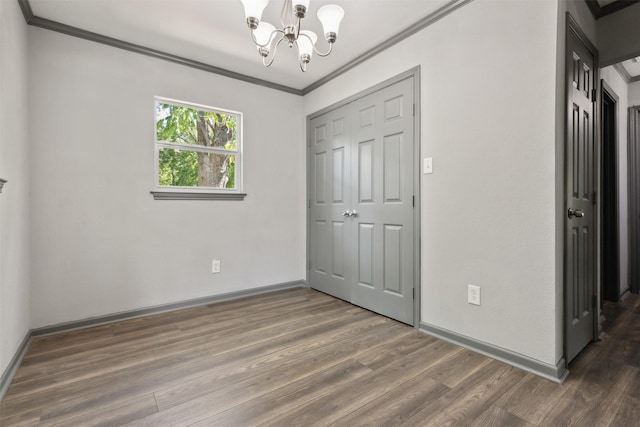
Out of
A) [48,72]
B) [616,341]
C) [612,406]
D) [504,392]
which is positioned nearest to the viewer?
[612,406]

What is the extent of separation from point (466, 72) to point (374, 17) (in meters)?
0.79

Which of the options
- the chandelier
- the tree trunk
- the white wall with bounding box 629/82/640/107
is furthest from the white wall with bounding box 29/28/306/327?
the white wall with bounding box 629/82/640/107

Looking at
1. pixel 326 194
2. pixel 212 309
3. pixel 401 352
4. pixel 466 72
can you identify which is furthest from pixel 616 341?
pixel 212 309

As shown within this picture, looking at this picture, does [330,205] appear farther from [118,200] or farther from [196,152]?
[118,200]

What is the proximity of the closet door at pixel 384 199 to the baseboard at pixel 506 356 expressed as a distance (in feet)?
0.93

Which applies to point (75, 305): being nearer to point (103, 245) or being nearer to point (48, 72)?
point (103, 245)

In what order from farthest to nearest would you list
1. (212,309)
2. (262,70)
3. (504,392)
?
1. (262,70)
2. (212,309)
3. (504,392)

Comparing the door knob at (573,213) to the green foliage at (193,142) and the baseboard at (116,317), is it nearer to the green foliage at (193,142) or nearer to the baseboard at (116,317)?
the baseboard at (116,317)

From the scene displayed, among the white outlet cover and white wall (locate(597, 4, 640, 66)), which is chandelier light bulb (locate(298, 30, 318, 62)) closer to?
the white outlet cover

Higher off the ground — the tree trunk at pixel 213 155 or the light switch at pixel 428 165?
the tree trunk at pixel 213 155

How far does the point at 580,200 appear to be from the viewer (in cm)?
194

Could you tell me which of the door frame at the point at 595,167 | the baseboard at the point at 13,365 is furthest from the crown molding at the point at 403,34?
the baseboard at the point at 13,365

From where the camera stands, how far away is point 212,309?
112 inches

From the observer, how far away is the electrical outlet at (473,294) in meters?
2.00
